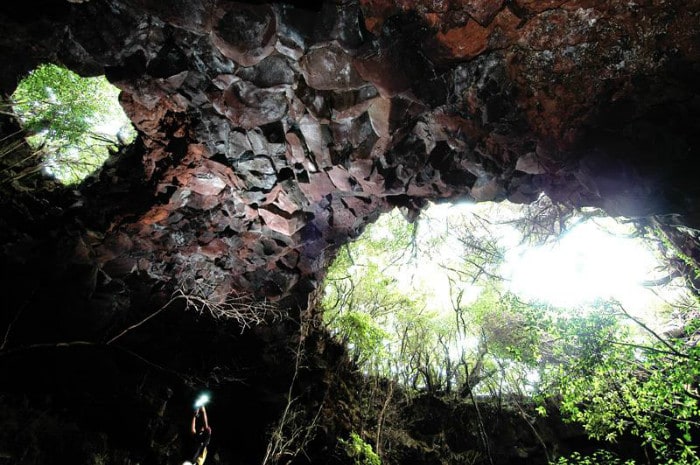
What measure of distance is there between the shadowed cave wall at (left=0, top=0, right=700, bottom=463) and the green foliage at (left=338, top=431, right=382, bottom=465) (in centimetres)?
36

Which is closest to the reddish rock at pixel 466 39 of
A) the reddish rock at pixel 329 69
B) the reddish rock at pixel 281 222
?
the reddish rock at pixel 329 69

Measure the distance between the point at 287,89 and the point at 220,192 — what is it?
2204mm

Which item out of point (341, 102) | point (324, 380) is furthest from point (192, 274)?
point (341, 102)

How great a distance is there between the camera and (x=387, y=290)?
10766 millimetres

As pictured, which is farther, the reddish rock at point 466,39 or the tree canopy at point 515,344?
the tree canopy at point 515,344

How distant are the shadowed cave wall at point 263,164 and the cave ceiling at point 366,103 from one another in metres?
0.02

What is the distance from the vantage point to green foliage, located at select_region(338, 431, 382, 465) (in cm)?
646

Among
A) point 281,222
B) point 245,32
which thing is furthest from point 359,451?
point 245,32

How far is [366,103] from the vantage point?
13.5 feet

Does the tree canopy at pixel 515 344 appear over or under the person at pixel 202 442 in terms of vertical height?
over

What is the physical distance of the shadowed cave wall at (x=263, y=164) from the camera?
131 inches

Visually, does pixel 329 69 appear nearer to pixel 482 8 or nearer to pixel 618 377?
pixel 482 8

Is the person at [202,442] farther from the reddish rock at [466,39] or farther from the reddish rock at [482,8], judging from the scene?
the reddish rock at [482,8]

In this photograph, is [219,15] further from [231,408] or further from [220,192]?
[231,408]
